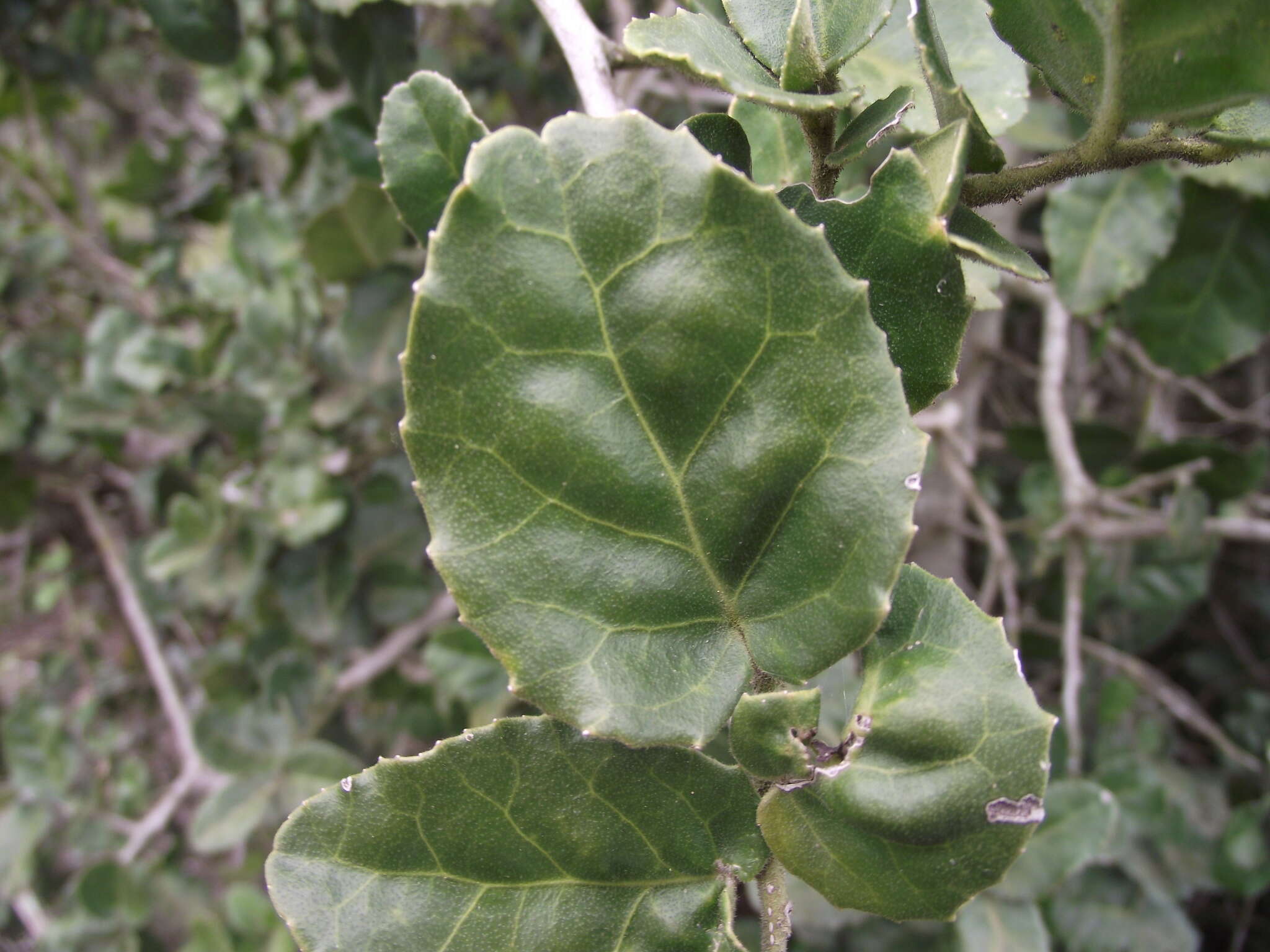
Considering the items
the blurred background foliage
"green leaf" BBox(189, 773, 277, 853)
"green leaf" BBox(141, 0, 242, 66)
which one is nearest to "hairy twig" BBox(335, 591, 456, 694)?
the blurred background foliage

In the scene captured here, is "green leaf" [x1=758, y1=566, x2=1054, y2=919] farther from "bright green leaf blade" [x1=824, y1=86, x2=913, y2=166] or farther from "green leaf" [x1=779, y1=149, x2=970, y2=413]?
"bright green leaf blade" [x1=824, y1=86, x2=913, y2=166]

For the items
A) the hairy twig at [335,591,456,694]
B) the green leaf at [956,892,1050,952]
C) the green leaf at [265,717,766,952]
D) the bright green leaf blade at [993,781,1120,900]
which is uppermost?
the green leaf at [265,717,766,952]

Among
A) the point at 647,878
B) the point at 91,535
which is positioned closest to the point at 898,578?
the point at 647,878

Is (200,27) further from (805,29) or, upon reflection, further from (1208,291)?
(1208,291)

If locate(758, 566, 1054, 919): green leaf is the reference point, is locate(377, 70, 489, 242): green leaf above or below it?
above

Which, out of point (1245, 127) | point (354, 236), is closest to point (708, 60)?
point (1245, 127)

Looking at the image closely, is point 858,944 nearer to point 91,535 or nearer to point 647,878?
point 647,878

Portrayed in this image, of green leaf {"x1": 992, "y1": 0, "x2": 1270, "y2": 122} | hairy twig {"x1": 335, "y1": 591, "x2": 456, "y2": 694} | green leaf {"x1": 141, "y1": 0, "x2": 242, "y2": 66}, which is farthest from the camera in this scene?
hairy twig {"x1": 335, "y1": 591, "x2": 456, "y2": 694}

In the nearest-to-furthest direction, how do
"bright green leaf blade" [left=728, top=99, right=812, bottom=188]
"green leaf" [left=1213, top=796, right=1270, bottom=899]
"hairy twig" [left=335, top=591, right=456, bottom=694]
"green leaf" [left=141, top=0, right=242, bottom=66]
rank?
1. "bright green leaf blade" [left=728, top=99, right=812, bottom=188]
2. "green leaf" [left=141, top=0, right=242, bottom=66]
3. "green leaf" [left=1213, top=796, right=1270, bottom=899]
4. "hairy twig" [left=335, top=591, right=456, bottom=694]
